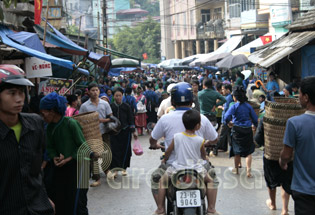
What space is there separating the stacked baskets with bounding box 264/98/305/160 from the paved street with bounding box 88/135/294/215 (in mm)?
1110

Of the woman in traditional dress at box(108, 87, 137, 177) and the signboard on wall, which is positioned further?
the signboard on wall

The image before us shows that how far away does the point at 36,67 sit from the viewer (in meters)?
10.9

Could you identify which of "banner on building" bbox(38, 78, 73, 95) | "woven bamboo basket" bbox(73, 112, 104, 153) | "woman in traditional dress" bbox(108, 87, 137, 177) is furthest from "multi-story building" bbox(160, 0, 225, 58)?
"woven bamboo basket" bbox(73, 112, 104, 153)

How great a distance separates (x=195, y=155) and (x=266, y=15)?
3000 centimetres

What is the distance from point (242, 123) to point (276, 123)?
2933mm

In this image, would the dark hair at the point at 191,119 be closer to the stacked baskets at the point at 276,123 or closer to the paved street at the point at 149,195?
the stacked baskets at the point at 276,123

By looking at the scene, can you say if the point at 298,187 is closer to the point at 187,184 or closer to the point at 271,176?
the point at 187,184

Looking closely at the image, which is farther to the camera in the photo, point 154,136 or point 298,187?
point 154,136

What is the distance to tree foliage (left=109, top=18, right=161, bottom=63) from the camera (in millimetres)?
80562

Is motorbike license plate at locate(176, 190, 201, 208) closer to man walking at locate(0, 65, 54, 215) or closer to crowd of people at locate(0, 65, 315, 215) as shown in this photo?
crowd of people at locate(0, 65, 315, 215)

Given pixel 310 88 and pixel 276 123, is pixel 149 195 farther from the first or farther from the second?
pixel 310 88

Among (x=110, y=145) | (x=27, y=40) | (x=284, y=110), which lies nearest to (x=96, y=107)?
(x=110, y=145)

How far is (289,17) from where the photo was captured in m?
26.6

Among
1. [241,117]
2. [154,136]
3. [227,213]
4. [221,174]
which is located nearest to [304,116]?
[154,136]
